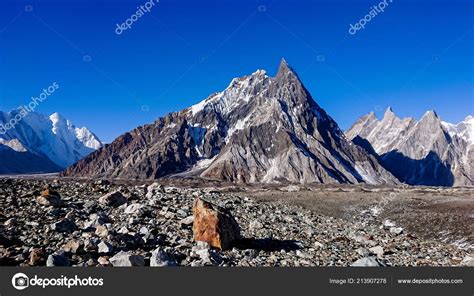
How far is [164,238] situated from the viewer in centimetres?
2189

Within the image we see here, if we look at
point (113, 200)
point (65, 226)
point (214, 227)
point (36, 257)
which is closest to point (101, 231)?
point (65, 226)

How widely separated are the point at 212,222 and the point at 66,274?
9.50 m

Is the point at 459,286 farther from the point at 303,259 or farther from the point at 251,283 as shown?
the point at 303,259

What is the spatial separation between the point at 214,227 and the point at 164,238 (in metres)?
2.43

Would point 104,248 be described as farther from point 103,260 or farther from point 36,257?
point 36,257

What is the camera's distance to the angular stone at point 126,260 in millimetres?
16156

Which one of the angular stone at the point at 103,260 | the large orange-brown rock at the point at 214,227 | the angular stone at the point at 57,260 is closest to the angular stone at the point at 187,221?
the large orange-brown rock at the point at 214,227

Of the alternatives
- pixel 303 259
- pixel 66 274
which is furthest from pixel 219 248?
pixel 66 274

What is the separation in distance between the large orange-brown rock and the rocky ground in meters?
0.44

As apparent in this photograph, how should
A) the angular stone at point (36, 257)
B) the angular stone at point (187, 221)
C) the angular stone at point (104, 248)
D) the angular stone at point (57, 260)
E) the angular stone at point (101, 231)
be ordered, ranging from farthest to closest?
the angular stone at point (187, 221)
the angular stone at point (101, 231)
the angular stone at point (104, 248)
the angular stone at point (36, 257)
the angular stone at point (57, 260)

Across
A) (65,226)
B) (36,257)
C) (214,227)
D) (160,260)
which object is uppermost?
(65,226)

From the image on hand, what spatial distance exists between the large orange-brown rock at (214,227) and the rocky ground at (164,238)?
1.44 feet

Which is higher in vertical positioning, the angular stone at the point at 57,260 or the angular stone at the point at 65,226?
the angular stone at the point at 65,226

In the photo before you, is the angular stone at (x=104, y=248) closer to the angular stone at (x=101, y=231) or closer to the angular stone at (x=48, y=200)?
the angular stone at (x=101, y=231)
